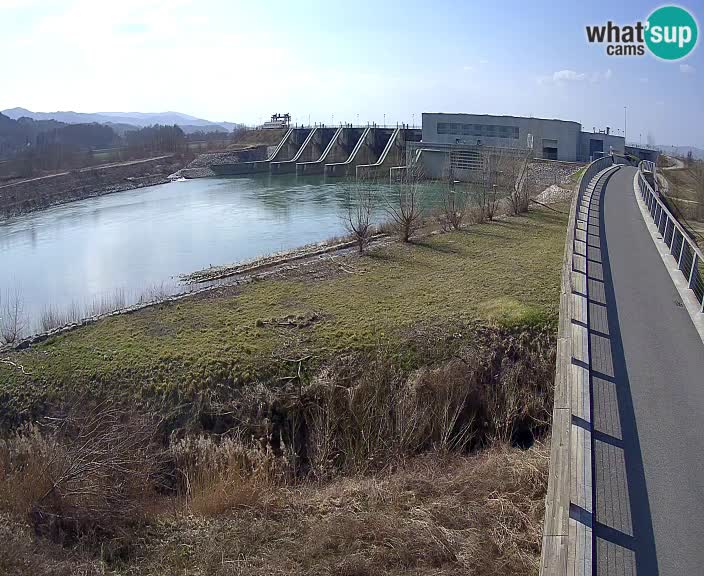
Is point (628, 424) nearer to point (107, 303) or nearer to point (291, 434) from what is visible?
point (291, 434)

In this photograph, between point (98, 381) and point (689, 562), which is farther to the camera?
point (98, 381)

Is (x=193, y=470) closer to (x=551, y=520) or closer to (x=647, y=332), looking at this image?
(x=551, y=520)

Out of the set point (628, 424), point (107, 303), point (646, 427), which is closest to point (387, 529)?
point (628, 424)

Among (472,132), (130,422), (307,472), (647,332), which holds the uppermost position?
(472,132)

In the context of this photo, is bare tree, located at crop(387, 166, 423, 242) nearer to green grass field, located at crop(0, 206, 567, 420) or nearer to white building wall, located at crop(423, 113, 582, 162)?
green grass field, located at crop(0, 206, 567, 420)

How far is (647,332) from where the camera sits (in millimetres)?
9734

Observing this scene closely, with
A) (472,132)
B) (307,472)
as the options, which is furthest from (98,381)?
(472,132)

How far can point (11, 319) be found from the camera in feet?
57.6

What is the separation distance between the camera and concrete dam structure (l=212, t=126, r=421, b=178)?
6311 cm

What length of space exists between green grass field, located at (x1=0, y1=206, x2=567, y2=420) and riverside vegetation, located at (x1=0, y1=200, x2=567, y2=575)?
0.06 meters

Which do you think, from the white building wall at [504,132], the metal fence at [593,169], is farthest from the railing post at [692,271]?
the white building wall at [504,132]

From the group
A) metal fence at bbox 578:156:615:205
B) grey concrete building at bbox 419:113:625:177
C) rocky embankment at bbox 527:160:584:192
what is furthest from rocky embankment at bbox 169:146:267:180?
metal fence at bbox 578:156:615:205

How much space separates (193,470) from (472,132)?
2180 inches

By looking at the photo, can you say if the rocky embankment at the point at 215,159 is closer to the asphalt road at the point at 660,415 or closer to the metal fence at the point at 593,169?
the metal fence at the point at 593,169
